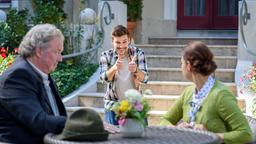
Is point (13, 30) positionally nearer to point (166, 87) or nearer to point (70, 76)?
point (70, 76)

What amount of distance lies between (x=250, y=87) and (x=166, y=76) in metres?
1.73

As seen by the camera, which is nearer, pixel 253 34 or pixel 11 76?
pixel 11 76

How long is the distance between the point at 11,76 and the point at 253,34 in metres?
5.90

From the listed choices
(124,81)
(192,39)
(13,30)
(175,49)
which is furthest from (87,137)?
(192,39)

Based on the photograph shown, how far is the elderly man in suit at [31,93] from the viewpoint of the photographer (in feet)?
13.6

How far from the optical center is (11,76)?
4.22 meters

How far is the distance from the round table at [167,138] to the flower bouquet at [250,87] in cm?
382

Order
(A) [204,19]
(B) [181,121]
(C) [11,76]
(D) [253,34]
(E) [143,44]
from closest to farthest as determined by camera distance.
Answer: (C) [11,76] < (B) [181,121] < (D) [253,34] < (E) [143,44] < (A) [204,19]

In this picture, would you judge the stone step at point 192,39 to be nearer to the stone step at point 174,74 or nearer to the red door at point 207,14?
the red door at point 207,14

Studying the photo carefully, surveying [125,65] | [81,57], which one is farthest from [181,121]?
[81,57]

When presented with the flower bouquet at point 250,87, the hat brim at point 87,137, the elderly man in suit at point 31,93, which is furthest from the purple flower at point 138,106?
the flower bouquet at point 250,87

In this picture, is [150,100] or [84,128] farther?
[150,100]

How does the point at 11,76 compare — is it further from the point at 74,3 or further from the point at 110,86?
the point at 74,3

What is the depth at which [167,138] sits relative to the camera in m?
4.20
